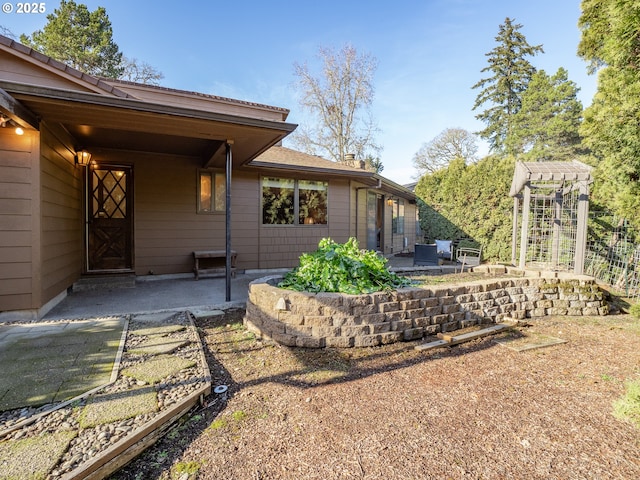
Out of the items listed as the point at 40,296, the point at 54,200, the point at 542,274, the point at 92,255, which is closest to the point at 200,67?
the point at 92,255

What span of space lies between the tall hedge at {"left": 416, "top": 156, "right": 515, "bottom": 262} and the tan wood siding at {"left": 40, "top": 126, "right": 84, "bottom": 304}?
A: 927 centimetres

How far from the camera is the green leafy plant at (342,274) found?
11.4 feet

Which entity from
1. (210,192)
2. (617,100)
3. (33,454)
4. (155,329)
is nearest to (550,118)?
(617,100)

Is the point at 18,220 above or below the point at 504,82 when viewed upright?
below

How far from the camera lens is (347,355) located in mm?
3064

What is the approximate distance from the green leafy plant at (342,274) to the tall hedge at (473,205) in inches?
239

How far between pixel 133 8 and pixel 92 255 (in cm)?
784

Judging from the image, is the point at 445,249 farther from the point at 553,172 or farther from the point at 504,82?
the point at 504,82

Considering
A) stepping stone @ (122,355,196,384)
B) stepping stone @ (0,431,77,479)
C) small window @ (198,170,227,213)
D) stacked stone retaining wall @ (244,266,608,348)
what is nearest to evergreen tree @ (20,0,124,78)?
small window @ (198,170,227,213)

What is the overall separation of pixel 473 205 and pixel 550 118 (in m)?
15.4

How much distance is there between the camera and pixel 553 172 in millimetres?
5742

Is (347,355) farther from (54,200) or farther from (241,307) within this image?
(54,200)

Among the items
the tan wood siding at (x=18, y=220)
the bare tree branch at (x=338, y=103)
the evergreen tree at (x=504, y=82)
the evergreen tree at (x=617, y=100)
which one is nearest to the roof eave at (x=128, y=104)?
the tan wood siding at (x=18, y=220)

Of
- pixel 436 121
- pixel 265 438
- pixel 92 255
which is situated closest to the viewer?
pixel 265 438
